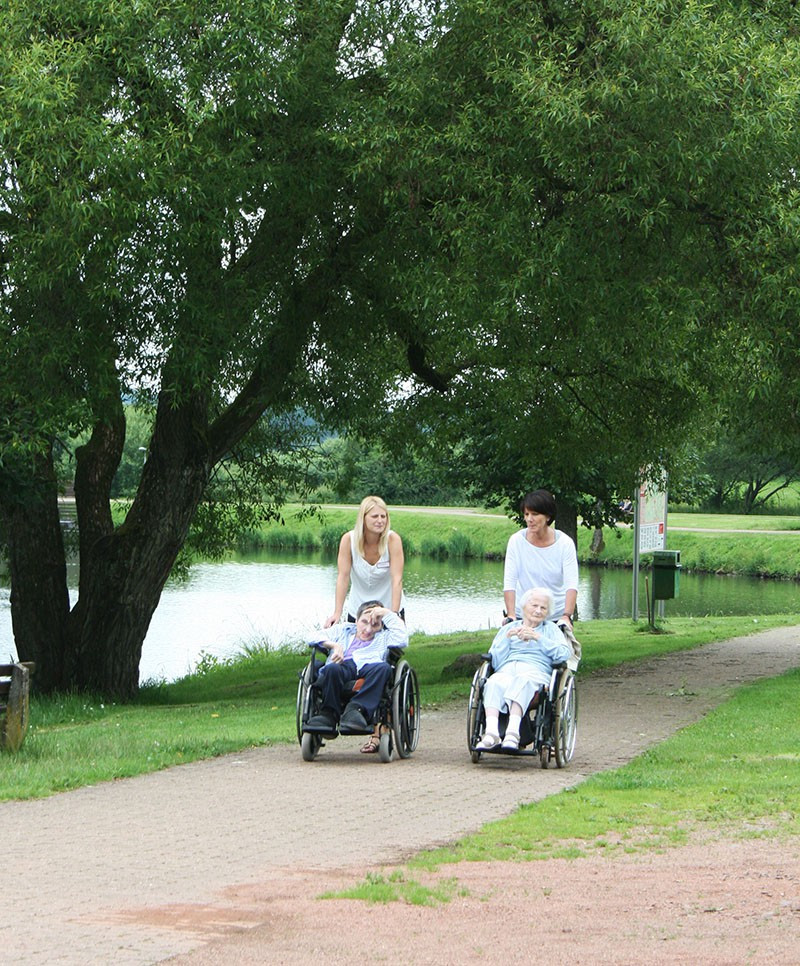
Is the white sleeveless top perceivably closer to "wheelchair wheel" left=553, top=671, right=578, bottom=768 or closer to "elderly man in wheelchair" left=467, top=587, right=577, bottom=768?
"elderly man in wheelchair" left=467, top=587, right=577, bottom=768

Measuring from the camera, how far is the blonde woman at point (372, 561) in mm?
9945

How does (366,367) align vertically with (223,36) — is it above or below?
below

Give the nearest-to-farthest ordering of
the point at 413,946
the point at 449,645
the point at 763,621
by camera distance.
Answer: the point at 413,946 → the point at 449,645 → the point at 763,621

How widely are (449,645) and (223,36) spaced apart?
509 inches

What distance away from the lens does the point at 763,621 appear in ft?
87.3

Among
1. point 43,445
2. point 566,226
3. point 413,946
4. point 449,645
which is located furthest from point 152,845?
point 449,645

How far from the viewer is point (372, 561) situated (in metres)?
10.0

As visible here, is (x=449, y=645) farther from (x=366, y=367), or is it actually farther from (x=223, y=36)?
(x=223, y=36)

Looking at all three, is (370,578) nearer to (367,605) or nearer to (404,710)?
(367,605)

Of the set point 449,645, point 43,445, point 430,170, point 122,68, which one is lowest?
point 449,645

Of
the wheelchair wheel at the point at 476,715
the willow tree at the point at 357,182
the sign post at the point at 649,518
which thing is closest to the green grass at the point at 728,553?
the sign post at the point at 649,518

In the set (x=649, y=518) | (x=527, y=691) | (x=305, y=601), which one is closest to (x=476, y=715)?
(x=527, y=691)

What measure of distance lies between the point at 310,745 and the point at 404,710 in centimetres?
71

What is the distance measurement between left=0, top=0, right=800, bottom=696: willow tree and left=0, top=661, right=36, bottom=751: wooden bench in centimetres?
409
